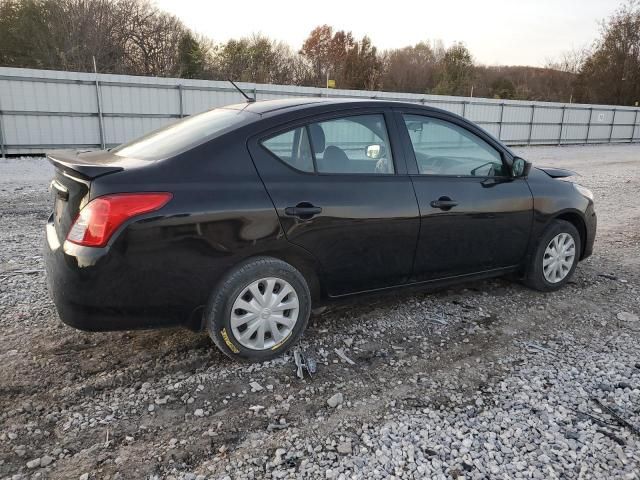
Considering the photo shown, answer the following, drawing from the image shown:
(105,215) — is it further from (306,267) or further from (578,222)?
(578,222)

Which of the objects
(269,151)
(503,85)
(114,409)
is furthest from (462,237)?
(503,85)

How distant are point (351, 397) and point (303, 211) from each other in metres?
1.12

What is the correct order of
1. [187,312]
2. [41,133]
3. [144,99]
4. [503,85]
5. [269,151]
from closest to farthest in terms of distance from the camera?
[187,312], [269,151], [41,133], [144,99], [503,85]

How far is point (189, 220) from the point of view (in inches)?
107

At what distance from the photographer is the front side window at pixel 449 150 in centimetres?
366

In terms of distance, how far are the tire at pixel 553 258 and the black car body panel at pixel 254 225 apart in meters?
0.58

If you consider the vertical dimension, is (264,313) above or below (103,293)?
below

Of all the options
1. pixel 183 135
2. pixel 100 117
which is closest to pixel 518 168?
pixel 183 135

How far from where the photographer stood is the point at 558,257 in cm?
445

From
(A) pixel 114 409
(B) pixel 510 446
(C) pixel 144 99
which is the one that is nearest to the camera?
(B) pixel 510 446

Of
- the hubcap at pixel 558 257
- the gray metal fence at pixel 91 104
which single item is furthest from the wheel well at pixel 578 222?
the gray metal fence at pixel 91 104

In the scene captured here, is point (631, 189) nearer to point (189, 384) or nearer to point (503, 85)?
point (189, 384)

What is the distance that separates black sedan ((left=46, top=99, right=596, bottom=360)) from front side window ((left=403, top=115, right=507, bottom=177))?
11 millimetres

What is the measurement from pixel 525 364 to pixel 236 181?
2173 millimetres
